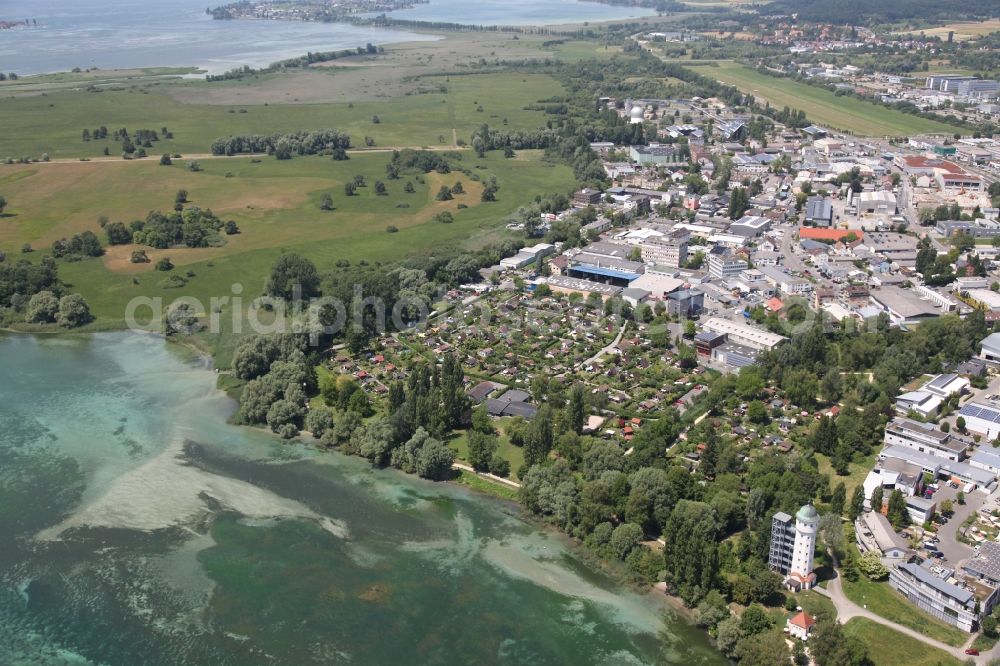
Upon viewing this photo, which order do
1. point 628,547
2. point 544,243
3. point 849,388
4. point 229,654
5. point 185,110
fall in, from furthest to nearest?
1. point 185,110
2. point 544,243
3. point 849,388
4. point 628,547
5. point 229,654

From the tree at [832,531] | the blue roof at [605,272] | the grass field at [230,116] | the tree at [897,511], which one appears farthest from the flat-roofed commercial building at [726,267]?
the grass field at [230,116]

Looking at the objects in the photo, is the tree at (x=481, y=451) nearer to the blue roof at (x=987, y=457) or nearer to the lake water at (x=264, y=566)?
the lake water at (x=264, y=566)

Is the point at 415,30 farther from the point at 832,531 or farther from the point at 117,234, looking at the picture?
the point at 832,531

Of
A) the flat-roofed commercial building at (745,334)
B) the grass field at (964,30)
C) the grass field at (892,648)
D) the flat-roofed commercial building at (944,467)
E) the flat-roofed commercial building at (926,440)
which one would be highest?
the grass field at (964,30)

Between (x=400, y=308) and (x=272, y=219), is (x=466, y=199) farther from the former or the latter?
(x=400, y=308)

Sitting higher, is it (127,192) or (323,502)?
(127,192)

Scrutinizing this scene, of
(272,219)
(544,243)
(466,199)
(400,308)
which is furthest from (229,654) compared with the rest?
(466,199)

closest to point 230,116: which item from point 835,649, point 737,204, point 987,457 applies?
point 737,204
